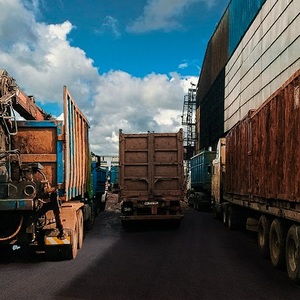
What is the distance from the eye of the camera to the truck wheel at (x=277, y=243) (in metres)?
7.91

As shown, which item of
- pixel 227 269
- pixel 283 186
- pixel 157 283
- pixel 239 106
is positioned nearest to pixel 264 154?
pixel 283 186

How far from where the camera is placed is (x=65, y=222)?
888 cm

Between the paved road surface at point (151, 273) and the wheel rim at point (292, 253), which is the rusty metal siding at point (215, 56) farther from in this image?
the wheel rim at point (292, 253)

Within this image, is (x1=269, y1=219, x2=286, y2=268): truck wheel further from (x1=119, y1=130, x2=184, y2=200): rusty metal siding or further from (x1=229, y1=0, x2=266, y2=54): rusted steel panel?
(x1=229, y1=0, x2=266, y2=54): rusted steel panel

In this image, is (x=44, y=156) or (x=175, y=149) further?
(x=175, y=149)

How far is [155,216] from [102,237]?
2107 millimetres

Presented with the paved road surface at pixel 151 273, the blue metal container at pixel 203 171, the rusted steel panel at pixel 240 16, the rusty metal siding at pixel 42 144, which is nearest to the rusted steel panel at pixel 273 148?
the paved road surface at pixel 151 273

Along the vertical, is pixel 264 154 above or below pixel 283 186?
above

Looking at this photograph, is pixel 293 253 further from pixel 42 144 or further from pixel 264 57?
pixel 264 57

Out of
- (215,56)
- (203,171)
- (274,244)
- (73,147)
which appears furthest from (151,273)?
(215,56)

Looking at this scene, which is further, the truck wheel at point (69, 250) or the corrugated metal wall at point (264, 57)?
the corrugated metal wall at point (264, 57)

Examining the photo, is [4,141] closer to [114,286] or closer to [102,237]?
[114,286]

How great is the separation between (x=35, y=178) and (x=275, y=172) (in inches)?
192

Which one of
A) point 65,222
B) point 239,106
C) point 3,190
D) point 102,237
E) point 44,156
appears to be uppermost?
point 239,106
